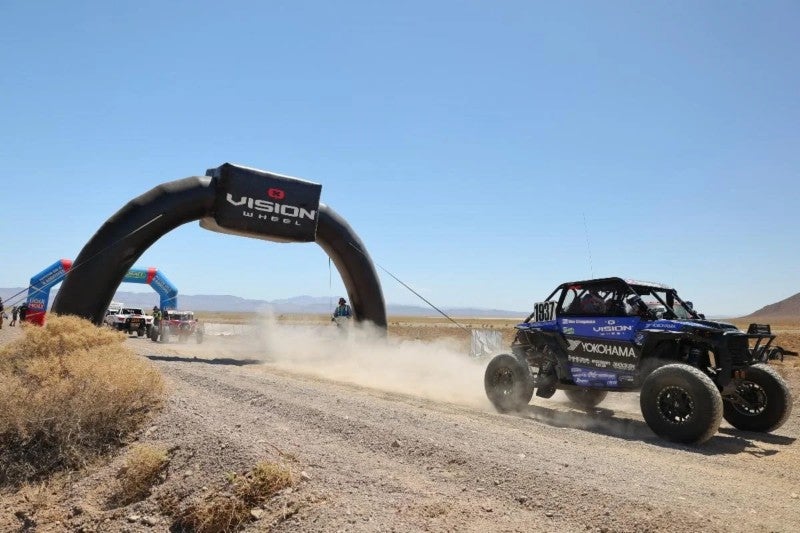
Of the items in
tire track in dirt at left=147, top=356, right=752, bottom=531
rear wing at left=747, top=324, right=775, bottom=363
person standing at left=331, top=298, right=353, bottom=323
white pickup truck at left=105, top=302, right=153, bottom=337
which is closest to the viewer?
tire track in dirt at left=147, top=356, right=752, bottom=531

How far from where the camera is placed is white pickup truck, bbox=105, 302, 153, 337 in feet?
102

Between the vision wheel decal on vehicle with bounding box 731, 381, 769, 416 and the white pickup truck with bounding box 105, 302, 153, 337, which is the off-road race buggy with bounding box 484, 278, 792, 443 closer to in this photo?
the vision wheel decal on vehicle with bounding box 731, 381, 769, 416

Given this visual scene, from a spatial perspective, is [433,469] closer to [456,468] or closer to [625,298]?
[456,468]

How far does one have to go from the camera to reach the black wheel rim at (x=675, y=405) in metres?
7.46

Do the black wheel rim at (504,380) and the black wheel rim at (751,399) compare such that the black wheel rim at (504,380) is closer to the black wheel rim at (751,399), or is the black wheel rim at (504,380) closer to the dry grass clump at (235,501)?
the black wheel rim at (751,399)

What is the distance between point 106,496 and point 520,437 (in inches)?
198

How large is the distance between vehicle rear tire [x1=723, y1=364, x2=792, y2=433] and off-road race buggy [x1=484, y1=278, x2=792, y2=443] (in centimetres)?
1

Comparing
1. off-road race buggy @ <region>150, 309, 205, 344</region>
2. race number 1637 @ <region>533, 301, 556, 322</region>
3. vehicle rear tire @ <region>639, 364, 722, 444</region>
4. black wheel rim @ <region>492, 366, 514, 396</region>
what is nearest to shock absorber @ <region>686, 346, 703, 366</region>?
vehicle rear tire @ <region>639, 364, 722, 444</region>

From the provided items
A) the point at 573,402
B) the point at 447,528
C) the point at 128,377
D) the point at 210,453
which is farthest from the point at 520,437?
the point at 128,377

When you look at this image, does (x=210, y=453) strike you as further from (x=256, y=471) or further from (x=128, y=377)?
(x=128, y=377)

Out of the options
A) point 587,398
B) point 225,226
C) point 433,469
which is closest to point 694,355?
point 587,398

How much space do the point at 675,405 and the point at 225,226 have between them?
12695 mm

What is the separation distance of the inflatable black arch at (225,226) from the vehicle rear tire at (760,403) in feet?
39.6

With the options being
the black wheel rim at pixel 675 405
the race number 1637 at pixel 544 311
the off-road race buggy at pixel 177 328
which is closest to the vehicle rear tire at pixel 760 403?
the black wheel rim at pixel 675 405
